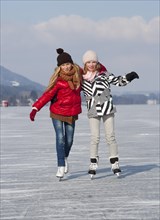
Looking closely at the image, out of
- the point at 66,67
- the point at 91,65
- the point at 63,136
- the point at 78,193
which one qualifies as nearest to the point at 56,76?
the point at 66,67

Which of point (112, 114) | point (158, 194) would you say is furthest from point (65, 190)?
point (112, 114)

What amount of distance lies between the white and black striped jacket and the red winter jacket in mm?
93

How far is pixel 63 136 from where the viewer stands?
4148 millimetres

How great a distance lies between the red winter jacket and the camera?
3430mm

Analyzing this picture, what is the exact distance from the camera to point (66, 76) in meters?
3.41

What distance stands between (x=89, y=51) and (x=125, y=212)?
2976mm

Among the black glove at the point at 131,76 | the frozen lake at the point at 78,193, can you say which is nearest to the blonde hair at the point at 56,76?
the black glove at the point at 131,76

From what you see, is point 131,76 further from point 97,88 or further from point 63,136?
point 63,136

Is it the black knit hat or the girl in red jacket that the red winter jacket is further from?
the black knit hat

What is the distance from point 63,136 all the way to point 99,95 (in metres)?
0.77

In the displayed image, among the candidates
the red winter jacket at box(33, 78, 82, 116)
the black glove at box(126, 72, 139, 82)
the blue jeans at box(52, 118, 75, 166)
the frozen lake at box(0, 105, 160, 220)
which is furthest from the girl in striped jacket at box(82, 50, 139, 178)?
the frozen lake at box(0, 105, 160, 220)

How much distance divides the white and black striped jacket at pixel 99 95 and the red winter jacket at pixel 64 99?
0.09 meters

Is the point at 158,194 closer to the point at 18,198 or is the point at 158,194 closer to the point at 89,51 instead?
the point at 18,198

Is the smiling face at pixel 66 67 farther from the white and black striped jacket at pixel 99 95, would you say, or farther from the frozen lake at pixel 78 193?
the frozen lake at pixel 78 193
